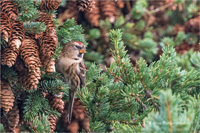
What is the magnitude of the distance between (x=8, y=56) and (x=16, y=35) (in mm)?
93

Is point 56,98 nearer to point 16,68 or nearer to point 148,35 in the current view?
point 16,68

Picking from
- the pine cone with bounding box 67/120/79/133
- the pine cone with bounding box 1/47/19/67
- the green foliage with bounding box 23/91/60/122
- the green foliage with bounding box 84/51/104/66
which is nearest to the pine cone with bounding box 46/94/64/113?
the green foliage with bounding box 23/91/60/122

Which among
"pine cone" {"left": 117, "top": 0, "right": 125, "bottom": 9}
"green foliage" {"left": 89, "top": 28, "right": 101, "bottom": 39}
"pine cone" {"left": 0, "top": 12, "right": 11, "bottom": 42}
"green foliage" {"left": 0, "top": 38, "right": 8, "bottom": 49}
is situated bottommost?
"green foliage" {"left": 0, "top": 38, "right": 8, "bottom": 49}

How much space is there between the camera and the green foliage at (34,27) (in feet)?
3.82

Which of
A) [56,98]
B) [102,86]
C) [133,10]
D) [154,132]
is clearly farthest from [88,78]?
[133,10]

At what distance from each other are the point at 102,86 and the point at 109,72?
8 centimetres

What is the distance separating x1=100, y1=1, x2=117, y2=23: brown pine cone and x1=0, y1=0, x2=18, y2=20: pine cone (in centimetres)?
83

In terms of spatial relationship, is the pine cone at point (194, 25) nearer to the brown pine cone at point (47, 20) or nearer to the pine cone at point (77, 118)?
the pine cone at point (77, 118)

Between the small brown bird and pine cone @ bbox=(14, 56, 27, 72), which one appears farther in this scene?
the small brown bird

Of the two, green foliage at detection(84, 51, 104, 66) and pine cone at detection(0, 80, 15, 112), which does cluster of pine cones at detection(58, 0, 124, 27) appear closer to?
green foliage at detection(84, 51, 104, 66)


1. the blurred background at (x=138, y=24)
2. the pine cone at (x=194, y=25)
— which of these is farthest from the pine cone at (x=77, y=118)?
the pine cone at (x=194, y=25)

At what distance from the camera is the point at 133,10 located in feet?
6.73

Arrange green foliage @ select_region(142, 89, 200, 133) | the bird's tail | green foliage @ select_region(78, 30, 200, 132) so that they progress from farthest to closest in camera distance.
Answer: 1. the bird's tail
2. green foliage @ select_region(78, 30, 200, 132)
3. green foliage @ select_region(142, 89, 200, 133)

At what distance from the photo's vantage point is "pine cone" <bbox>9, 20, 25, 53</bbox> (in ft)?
3.74
